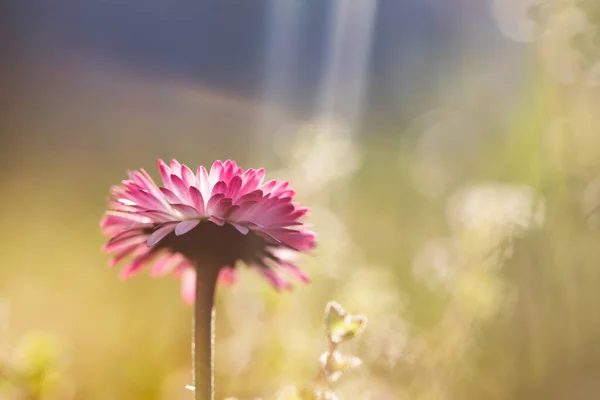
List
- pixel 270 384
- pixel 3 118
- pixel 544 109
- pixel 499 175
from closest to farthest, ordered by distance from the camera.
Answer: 1. pixel 270 384
2. pixel 544 109
3. pixel 499 175
4. pixel 3 118

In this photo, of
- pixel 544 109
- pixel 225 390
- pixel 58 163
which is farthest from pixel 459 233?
pixel 58 163

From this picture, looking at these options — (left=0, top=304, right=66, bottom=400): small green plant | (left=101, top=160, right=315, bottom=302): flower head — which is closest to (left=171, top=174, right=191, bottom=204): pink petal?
(left=101, top=160, right=315, bottom=302): flower head

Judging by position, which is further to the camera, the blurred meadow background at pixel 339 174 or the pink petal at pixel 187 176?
the blurred meadow background at pixel 339 174

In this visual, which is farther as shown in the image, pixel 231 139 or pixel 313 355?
pixel 231 139

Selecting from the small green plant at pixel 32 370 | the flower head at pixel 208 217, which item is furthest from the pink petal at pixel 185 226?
the small green plant at pixel 32 370

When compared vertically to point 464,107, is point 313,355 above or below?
below

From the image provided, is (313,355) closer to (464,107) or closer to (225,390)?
(225,390)

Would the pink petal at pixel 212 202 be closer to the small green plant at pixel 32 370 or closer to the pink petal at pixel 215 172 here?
the pink petal at pixel 215 172
